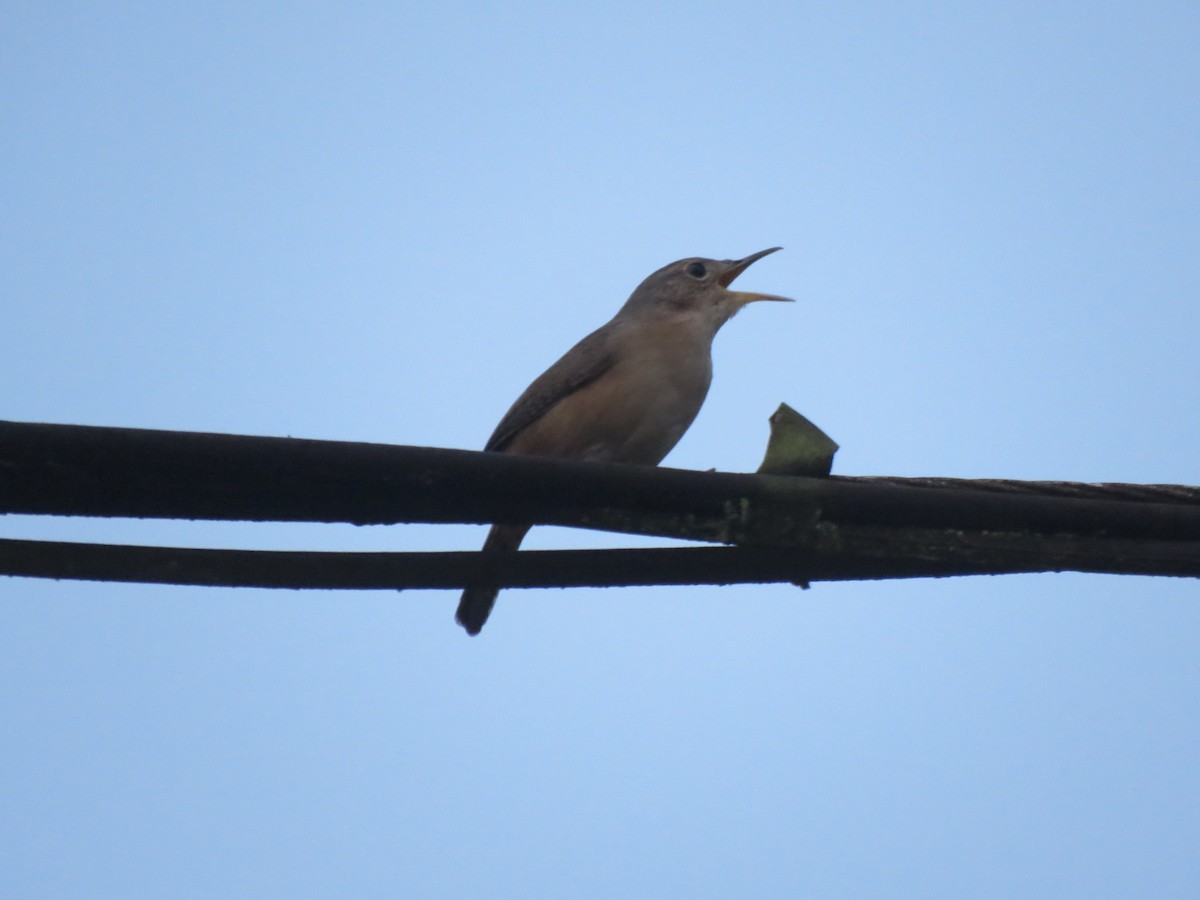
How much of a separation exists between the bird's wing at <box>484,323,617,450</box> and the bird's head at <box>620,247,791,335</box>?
1.98 feet

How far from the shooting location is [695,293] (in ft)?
21.7

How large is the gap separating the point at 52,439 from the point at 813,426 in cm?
158

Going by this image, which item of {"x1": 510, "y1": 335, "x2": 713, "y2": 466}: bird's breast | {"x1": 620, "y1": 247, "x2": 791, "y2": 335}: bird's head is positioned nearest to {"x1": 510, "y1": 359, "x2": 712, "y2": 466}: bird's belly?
{"x1": 510, "y1": 335, "x2": 713, "y2": 466}: bird's breast

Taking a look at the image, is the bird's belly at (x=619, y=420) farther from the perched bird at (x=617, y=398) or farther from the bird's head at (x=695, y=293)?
the bird's head at (x=695, y=293)

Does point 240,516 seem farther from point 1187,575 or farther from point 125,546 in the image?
point 1187,575

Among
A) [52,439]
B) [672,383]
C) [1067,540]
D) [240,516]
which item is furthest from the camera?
[672,383]

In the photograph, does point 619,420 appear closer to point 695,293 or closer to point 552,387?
point 552,387

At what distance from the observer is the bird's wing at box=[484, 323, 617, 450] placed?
5828 millimetres

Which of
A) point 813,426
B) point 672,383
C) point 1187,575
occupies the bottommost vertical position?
point 1187,575

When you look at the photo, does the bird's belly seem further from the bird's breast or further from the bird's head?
the bird's head

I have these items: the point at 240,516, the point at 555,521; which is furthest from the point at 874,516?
the point at 240,516

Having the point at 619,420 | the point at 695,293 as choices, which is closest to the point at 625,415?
the point at 619,420

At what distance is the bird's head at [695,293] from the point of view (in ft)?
21.2

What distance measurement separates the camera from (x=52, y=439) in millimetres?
2408
